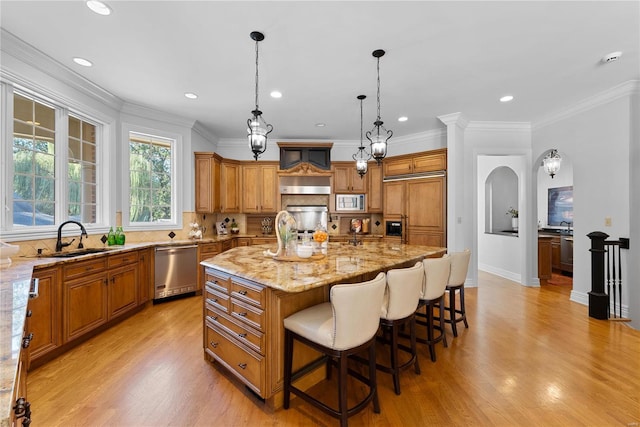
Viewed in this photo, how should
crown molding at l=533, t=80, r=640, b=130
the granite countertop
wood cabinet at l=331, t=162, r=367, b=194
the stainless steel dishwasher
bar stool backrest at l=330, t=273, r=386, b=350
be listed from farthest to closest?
wood cabinet at l=331, t=162, r=367, b=194 → the stainless steel dishwasher → crown molding at l=533, t=80, r=640, b=130 → the granite countertop → bar stool backrest at l=330, t=273, r=386, b=350

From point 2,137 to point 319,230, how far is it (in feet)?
10.2

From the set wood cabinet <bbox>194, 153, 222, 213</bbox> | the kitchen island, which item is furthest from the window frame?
the kitchen island

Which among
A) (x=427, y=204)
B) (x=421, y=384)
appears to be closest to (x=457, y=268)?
(x=421, y=384)

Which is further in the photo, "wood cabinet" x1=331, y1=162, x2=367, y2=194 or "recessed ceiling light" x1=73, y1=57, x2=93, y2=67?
"wood cabinet" x1=331, y1=162, x2=367, y2=194

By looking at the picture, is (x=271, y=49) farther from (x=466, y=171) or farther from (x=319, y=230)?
(x=466, y=171)

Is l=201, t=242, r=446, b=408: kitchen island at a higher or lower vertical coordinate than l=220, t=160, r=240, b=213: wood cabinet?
lower

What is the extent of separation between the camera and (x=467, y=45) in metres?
2.67

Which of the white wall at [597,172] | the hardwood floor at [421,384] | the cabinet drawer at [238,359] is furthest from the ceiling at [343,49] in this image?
the hardwood floor at [421,384]

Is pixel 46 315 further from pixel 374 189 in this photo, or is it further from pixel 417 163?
pixel 417 163

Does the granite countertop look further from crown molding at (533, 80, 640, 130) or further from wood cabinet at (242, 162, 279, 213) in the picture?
crown molding at (533, 80, 640, 130)

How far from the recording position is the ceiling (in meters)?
2.22

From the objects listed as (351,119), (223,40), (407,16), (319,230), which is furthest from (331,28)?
(351,119)

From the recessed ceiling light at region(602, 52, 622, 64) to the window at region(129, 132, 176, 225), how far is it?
581 cm

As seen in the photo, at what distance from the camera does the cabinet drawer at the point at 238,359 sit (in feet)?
6.16
